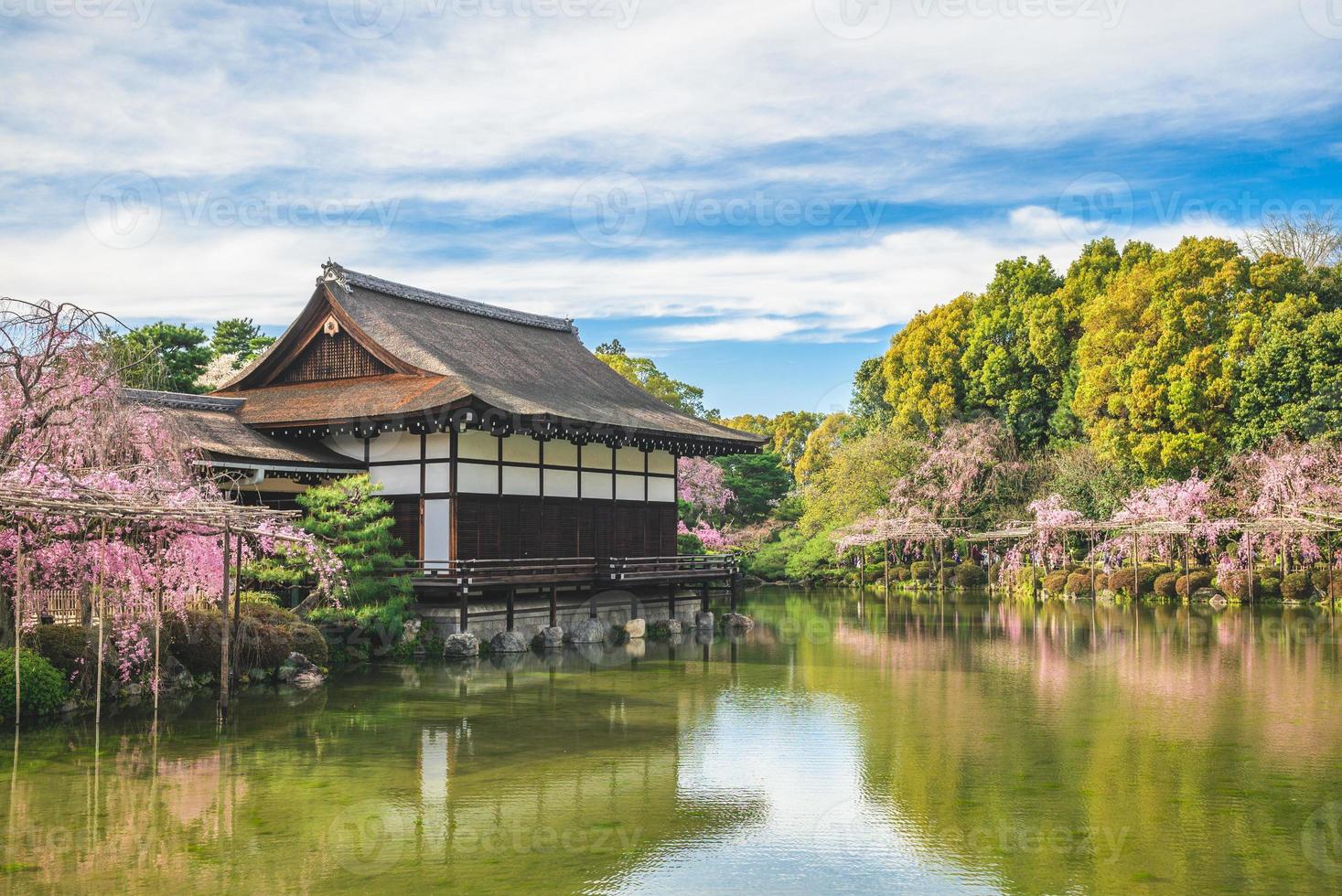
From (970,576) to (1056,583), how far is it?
4.84 meters

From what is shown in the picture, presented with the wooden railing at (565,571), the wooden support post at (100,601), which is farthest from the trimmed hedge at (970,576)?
the wooden support post at (100,601)

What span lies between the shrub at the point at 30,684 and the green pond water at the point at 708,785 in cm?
81

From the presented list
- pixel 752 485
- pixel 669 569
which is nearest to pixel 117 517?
pixel 669 569

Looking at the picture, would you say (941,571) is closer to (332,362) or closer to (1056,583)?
(1056,583)

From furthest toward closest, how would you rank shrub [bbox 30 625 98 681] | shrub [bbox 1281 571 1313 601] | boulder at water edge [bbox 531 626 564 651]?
shrub [bbox 1281 571 1313 601], boulder at water edge [bbox 531 626 564 651], shrub [bbox 30 625 98 681]

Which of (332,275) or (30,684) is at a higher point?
(332,275)

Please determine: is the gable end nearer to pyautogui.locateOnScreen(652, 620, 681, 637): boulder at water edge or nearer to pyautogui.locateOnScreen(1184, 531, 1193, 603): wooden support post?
pyautogui.locateOnScreen(652, 620, 681, 637): boulder at water edge

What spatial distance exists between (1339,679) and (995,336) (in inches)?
1045

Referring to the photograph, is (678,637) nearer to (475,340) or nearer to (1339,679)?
(475,340)

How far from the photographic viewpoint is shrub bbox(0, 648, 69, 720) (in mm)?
13391

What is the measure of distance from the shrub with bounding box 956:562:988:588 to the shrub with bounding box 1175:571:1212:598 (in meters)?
8.53

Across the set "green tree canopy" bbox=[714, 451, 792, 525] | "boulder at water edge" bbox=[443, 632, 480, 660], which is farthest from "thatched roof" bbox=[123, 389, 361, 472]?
"green tree canopy" bbox=[714, 451, 792, 525]

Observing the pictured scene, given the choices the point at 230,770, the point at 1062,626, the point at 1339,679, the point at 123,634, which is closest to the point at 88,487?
the point at 123,634

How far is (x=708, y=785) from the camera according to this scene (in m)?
10.8
